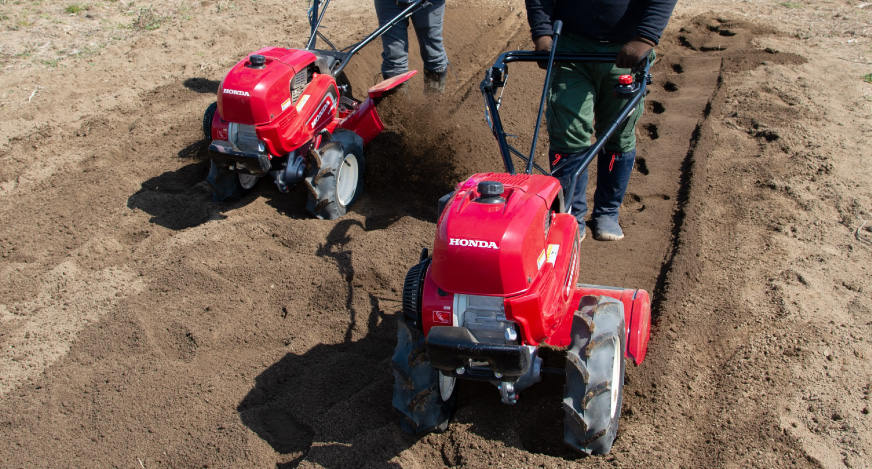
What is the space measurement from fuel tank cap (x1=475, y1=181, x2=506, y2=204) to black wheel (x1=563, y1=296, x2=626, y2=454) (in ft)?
1.82

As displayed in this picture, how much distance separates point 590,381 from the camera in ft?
8.71

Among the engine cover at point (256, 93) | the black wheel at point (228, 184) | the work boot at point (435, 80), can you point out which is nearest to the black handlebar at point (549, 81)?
the engine cover at point (256, 93)

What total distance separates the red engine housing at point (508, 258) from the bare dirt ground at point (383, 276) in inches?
26.0

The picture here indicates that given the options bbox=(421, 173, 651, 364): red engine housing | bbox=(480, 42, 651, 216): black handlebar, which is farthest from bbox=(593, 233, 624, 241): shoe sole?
bbox=(421, 173, 651, 364): red engine housing

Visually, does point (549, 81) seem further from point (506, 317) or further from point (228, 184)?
point (228, 184)

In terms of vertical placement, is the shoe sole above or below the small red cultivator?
below

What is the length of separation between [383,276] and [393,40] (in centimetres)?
261

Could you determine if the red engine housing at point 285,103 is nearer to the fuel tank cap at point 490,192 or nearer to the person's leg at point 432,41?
the person's leg at point 432,41

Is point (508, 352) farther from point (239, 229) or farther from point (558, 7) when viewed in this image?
point (239, 229)

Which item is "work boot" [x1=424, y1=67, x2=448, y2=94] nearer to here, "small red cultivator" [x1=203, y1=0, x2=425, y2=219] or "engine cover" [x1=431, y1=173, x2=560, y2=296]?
"small red cultivator" [x1=203, y1=0, x2=425, y2=219]

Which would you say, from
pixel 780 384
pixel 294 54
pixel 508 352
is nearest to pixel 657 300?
pixel 780 384

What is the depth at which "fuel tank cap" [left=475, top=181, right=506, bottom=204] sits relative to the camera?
265 centimetres

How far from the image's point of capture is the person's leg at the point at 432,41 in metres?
6.12

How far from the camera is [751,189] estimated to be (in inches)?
188
